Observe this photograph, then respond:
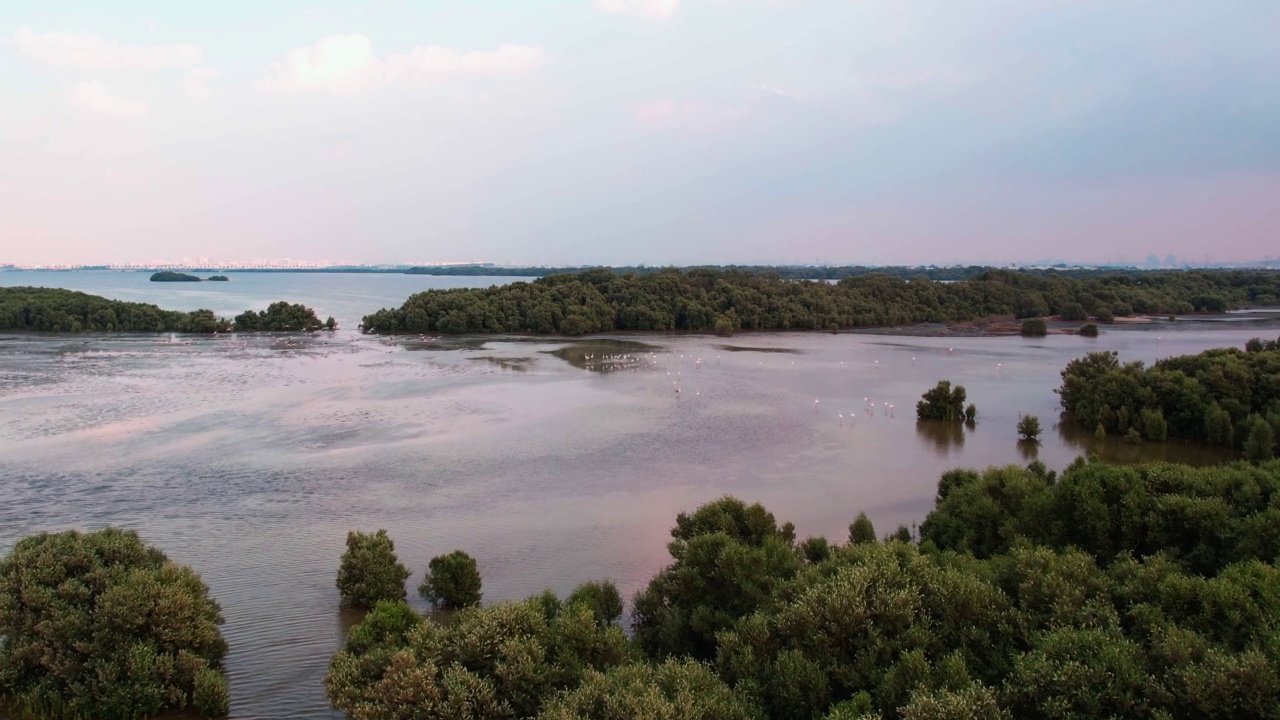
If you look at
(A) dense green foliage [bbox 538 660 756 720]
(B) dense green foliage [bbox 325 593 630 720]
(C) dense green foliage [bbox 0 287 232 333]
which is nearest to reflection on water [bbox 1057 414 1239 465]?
(A) dense green foliage [bbox 538 660 756 720]

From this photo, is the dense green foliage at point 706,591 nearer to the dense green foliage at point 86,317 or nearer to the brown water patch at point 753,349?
the brown water patch at point 753,349

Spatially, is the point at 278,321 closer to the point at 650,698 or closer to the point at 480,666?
the point at 480,666

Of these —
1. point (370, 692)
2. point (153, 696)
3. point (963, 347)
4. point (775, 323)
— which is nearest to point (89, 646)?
point (153, 696)

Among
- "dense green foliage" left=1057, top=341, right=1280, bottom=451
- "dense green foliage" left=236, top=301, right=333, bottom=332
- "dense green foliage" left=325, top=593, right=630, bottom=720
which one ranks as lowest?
"dense green foliage" left=325, top=593, right=630, bottom=720

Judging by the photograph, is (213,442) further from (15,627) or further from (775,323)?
(775,323)

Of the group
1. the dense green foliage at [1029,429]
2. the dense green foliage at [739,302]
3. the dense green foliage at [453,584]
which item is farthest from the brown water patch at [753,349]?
the dense green foliage at [453,584]

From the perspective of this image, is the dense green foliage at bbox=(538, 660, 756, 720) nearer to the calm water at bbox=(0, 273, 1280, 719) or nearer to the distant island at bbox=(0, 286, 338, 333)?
the calm water at bbox=(0, 273, 1280, 719)

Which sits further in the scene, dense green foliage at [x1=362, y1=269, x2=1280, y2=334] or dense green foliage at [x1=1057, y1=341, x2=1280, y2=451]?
dense green foliage at [x1=362, y1=269, x2=1280, y2=334]
